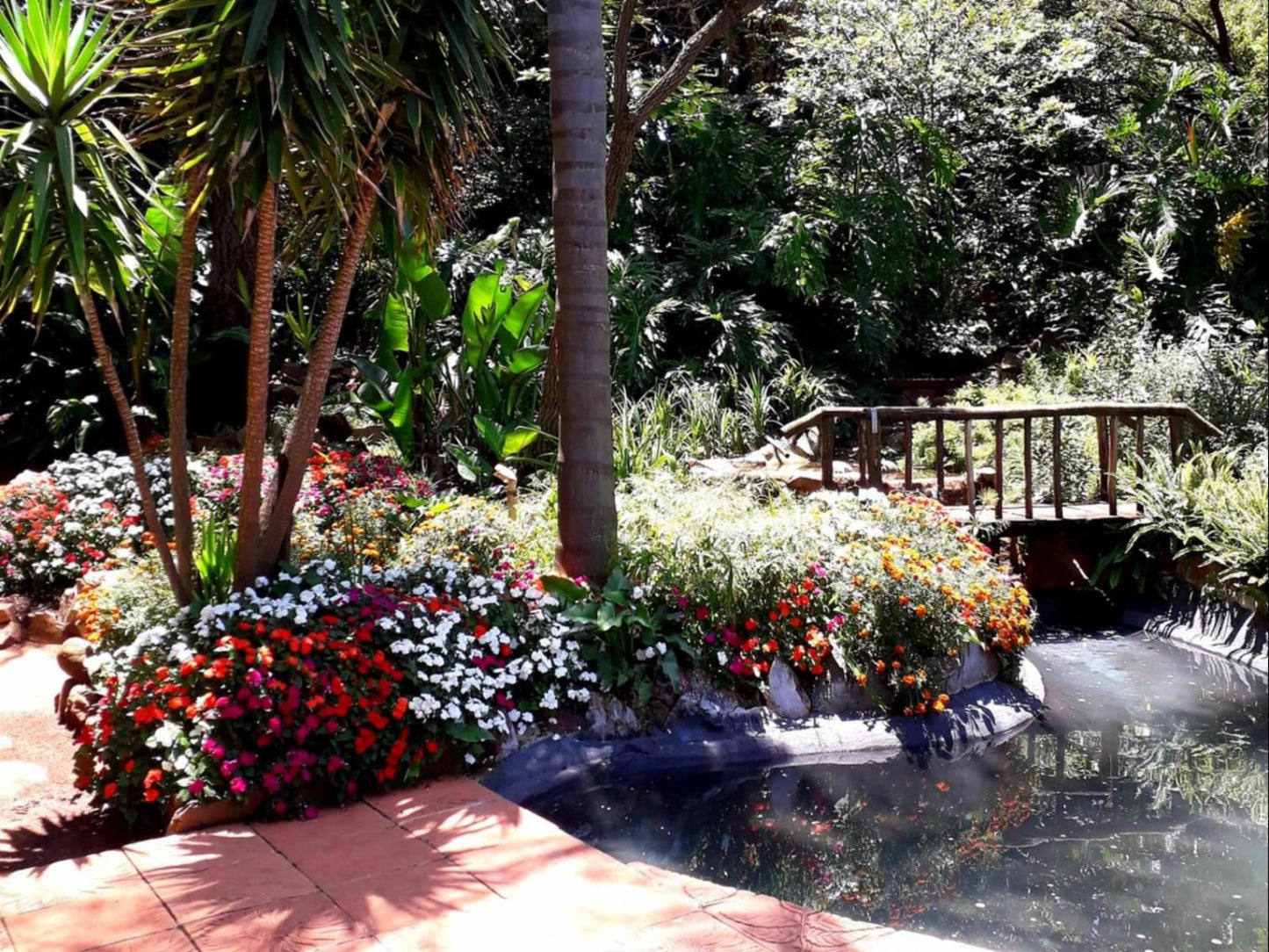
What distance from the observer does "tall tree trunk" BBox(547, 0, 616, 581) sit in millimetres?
5262

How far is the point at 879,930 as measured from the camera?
3.23 metres

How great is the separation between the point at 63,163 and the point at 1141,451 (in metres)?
6.49

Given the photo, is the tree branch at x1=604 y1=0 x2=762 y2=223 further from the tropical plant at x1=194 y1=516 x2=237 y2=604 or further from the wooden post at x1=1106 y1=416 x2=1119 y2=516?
the wooden post at x1=1106 y1=416 x2=1119 y2=516

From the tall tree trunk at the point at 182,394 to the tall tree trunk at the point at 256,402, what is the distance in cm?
21

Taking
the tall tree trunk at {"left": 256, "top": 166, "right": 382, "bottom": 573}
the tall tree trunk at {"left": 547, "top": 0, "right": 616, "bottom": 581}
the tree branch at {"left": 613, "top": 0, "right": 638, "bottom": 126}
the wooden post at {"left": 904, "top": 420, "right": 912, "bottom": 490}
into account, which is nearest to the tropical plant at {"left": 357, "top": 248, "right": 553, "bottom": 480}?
the tree branch at {"left": 613, "top": 0, "right": 638, "bottom": 126}

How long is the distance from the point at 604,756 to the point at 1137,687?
2.87 meters

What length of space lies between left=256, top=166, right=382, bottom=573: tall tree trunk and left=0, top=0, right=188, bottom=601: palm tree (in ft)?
1.52

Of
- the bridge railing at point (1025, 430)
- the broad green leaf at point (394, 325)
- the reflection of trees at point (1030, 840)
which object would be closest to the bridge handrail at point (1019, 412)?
the bridge railing at point (1025, 430)

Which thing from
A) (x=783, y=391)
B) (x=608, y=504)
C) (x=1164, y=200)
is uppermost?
(x=1164, y=200)

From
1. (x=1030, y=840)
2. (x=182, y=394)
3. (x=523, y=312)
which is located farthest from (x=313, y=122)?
(x=523, y=312)

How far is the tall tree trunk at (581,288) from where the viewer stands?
5262mm

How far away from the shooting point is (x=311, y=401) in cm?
487

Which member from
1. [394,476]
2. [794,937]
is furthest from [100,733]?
[394,476]

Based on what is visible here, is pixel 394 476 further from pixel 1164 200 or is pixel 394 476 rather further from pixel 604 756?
pixel 1164 200
